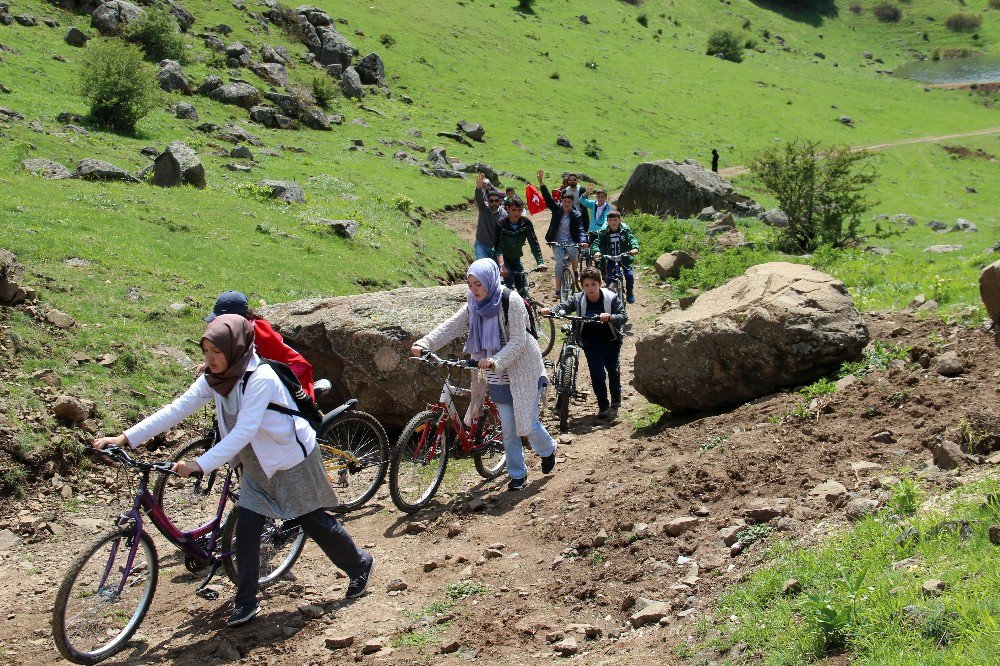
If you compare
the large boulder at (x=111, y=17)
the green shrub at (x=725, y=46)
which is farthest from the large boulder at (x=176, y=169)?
the green shrub at (x=725, y=46)

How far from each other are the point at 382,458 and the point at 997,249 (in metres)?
14.1

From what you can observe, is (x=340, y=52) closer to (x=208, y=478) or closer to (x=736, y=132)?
(x=736, y=132)

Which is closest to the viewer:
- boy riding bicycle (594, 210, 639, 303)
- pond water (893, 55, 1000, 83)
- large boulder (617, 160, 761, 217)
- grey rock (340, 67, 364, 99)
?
boy riding bicycle (594, 210, 639, 303)

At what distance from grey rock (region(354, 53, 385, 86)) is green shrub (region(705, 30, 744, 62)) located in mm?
49324

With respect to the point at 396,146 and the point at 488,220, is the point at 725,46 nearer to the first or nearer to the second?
the point at 396,146

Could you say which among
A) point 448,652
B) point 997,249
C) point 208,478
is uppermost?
point 997,249

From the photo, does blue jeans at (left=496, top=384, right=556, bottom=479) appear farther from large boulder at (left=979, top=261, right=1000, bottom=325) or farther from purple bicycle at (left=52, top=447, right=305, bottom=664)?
large boulder at (left=979, top=261, right=1000, bottom=325)

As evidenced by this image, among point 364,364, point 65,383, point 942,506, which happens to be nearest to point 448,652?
point 942,506

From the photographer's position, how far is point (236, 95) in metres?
39.0

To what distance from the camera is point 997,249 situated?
17281 millimetres

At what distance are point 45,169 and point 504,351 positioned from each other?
17.0 metres

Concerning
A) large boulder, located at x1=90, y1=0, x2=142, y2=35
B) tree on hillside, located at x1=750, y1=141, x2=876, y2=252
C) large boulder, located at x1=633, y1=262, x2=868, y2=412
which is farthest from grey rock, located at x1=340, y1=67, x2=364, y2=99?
large boulder, located at x1=633, y1=262, x2=868, y2=412

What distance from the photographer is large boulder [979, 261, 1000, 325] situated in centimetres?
835

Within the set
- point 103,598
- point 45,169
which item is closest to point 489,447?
point 103,598
